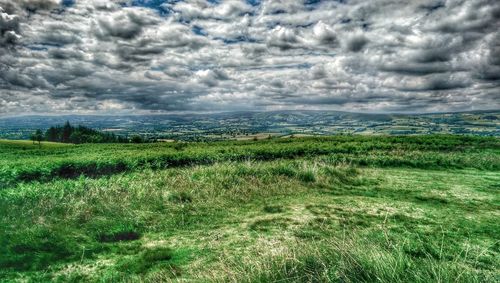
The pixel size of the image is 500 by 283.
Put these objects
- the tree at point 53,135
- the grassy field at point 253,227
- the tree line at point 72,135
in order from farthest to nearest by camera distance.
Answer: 1. the tree at point 53,135
2. the tree line at point 72,135
3. the grassy field at point 253,227

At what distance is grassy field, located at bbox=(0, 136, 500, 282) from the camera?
446 cm

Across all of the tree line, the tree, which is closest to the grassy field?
the tree line

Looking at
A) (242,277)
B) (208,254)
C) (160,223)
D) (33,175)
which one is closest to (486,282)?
(242,277)

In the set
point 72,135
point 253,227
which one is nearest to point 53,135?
point 72,135

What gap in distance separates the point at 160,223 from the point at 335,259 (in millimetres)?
6586

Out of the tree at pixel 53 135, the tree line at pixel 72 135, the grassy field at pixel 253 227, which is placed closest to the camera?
the grassy field at pixel 253 227

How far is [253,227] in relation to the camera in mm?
9078

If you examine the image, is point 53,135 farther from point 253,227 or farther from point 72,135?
point 253,227

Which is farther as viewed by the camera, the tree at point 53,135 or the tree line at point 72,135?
the tree at point 53,135

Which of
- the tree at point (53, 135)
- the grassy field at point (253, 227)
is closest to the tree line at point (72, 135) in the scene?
the tree at point (53, 135)

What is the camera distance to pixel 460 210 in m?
10.9

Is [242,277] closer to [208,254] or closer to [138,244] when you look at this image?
[208,254]

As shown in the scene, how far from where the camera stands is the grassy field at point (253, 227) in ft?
14.6

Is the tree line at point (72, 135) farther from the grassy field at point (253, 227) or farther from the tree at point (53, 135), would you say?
the grassy field at point (253, 227)
